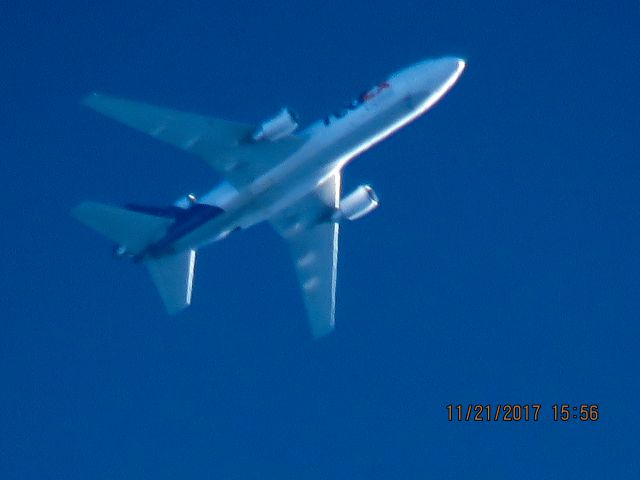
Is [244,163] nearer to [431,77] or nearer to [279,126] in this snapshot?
[279,126]

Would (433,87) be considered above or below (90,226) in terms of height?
above

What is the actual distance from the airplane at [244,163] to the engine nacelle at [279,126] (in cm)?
5

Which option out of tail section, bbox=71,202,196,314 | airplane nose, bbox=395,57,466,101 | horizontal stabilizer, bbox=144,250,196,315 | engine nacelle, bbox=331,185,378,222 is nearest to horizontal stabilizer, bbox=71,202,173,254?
tail section, bbox=71,202,196,314

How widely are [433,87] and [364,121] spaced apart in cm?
368

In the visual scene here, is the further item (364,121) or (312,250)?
(312,250)

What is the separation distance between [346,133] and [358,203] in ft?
19.0

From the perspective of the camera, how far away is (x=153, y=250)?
64250 mm

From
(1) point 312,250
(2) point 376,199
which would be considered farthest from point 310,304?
(2) point 376,199

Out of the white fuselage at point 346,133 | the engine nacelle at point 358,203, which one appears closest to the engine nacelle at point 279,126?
the white fuselage at point 346,133

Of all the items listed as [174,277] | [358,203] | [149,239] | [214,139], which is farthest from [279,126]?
[174,277]

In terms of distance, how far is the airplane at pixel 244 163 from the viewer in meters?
61.2

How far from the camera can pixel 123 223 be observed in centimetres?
6338

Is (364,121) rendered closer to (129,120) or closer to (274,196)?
(274,196)

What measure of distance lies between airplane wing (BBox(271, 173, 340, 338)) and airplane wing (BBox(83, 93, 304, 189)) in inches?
219
